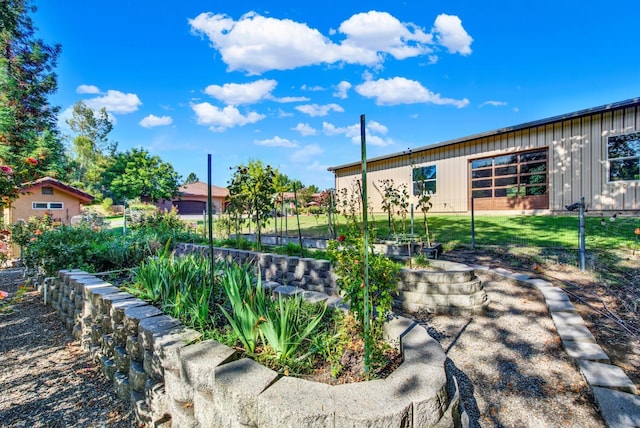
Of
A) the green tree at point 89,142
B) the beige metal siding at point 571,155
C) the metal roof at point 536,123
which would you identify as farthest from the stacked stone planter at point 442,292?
the green tree at point 89,142

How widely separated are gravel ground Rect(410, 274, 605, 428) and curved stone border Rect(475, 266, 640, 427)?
74 millimetres

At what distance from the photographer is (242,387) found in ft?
4.62

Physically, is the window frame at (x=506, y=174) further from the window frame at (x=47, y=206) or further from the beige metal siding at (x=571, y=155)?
the window frame at (x=47, y=206)

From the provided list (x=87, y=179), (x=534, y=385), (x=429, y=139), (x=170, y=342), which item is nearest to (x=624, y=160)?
(x=429, y=139)

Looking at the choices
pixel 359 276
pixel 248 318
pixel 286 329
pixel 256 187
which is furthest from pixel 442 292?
pixel 256 187

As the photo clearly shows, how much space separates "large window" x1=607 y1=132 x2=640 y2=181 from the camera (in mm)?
8477

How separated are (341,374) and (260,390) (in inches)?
21.2

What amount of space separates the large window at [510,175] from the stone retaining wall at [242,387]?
1002 centimetres

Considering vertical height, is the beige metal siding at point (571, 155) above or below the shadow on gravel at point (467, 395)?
above

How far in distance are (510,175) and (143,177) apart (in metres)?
26.7

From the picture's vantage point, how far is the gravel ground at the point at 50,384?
2320 millimetres

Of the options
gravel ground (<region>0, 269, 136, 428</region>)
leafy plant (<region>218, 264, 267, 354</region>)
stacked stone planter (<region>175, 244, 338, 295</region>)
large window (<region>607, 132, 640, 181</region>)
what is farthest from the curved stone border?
large window (<region>607, 132, 640, 181</region>)

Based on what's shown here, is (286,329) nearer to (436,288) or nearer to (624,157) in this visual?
(436,288)

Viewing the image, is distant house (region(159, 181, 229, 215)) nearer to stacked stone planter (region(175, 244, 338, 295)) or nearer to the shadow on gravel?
stacked stone planter (region(175, 244, 338, 295))
